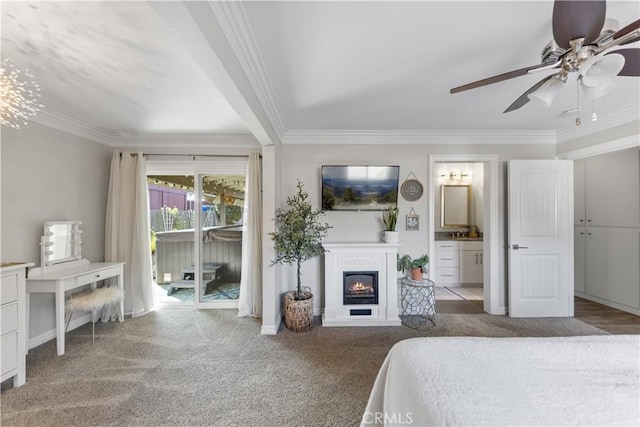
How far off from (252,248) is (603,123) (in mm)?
4235

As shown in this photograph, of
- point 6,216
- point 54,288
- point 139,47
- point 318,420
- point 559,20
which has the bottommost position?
point 318,420

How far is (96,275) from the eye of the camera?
2.77 m

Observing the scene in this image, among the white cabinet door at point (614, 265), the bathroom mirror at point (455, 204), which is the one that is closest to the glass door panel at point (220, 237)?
the bathroom mirror at point (455, 204)

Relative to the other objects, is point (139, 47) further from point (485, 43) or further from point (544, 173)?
point (544, 173)

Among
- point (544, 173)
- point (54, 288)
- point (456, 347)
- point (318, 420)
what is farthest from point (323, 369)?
point (544, 173)

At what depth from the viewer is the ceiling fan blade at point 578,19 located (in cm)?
103

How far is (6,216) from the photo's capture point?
2371 millimetres

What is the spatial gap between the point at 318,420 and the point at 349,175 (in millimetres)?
2460

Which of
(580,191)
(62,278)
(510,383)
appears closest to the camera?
(510,383)

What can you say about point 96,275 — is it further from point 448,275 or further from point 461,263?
point 461,263

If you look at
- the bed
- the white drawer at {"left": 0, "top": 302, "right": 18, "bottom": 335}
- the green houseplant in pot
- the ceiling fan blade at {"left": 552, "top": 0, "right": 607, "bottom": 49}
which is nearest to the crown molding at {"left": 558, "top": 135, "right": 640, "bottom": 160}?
the ceiling fan blade at {"left": 552, "top": 0, "right": 607, "bottom": 49}

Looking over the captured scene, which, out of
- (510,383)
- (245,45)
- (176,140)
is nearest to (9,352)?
(176,140)

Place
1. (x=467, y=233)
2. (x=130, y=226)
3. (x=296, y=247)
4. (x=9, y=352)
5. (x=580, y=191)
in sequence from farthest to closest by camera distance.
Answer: (x=467, y=233), (x=580, y=191), (x=130, y=226), (x=296, y=247), (x=9, y=352)

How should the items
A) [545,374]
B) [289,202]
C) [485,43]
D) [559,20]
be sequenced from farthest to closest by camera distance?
[289,202], [485,43], [559,20], [545,374]
